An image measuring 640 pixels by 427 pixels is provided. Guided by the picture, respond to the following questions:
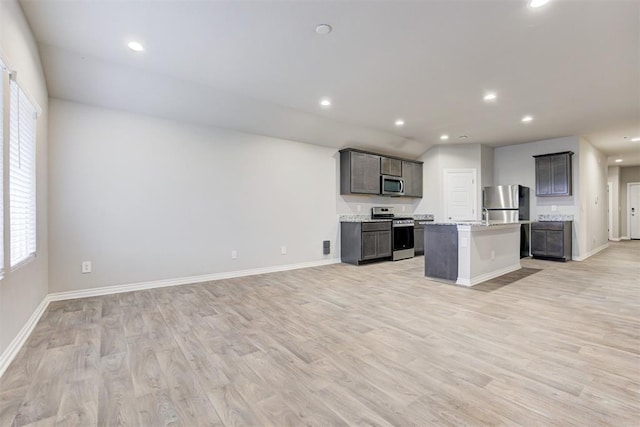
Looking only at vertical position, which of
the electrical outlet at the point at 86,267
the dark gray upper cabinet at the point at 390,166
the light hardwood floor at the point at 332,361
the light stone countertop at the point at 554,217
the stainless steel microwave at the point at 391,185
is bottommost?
the light hardwood floor at the point at 332,361

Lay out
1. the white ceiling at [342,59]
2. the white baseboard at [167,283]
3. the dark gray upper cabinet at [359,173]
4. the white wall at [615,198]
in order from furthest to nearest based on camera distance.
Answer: the white wall at [615,198], the dark gray upper cabinet at [359,173], the white baseboard at [167,283], the white ceiling at [342,59]

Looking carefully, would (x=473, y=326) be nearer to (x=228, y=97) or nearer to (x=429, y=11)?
(x=429, y=11)

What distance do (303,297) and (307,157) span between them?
303 centimetres

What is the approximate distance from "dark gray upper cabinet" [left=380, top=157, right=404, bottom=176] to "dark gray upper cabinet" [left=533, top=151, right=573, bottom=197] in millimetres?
3137

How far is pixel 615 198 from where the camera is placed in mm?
10320

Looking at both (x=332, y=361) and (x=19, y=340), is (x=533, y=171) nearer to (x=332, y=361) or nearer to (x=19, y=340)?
(x=332, y=361)

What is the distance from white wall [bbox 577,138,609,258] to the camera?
6.42 metres

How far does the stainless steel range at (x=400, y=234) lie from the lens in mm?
6276

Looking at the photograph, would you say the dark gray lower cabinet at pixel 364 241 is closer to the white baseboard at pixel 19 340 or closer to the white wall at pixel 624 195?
the white baseboard at pixel 19 340

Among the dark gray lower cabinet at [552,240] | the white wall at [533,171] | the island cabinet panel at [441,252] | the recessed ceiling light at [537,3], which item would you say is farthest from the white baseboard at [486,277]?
the recessed ceiling light at [537,3]

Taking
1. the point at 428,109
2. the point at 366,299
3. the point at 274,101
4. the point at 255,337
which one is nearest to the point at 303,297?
the point at 366,299

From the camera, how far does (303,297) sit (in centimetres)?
361

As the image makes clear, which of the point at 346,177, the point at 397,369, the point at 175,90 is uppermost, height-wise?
the point at 175,90

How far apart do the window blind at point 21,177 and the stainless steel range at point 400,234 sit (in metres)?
5.57
